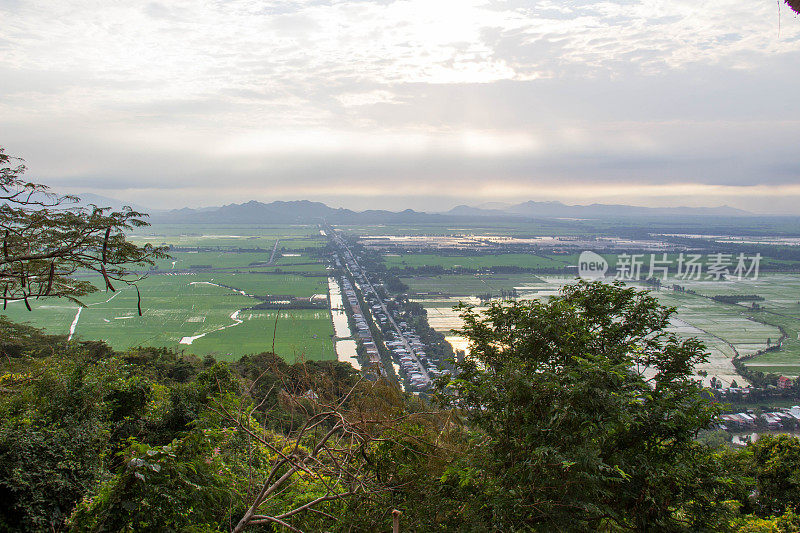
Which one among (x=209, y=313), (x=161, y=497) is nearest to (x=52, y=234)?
(x=161, y=497)

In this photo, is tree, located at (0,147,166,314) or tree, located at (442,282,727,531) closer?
tree, located at (442,282,727,531)

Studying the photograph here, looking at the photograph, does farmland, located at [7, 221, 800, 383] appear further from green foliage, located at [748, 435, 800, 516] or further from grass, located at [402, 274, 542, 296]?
green foliage, located at [748, 435, 800, 516]

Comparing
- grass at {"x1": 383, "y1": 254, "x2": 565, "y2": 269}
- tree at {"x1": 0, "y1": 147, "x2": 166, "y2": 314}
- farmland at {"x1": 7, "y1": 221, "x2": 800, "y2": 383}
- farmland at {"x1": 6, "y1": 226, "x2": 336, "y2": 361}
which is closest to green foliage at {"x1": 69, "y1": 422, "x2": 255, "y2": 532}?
tree at {"x1": 0, "y1": 147, "x2": 166, "y2": 314}

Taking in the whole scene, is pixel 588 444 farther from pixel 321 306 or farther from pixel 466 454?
pixel 321 306

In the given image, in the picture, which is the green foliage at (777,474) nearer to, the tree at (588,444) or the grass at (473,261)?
the tree at (588,444)

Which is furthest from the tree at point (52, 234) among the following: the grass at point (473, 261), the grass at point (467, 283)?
the grass at point (473, 261)

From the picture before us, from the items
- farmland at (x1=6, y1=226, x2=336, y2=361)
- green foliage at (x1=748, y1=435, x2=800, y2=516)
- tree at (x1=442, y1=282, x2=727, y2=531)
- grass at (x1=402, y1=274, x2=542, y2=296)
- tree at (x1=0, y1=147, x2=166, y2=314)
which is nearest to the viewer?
tree at (x1=442, y1=282, x2=727, y2=531)

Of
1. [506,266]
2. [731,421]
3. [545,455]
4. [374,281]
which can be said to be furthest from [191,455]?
[506,266]
